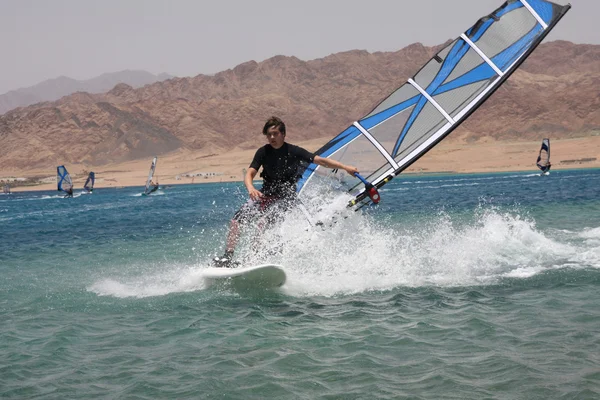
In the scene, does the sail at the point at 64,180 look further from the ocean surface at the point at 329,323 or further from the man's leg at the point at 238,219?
the man's leg at the point at 238,219

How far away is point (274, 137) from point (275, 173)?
457 mm

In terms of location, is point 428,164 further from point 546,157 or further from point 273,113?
point 273,113

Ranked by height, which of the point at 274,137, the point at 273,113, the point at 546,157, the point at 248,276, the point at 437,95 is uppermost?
the point at 273,113

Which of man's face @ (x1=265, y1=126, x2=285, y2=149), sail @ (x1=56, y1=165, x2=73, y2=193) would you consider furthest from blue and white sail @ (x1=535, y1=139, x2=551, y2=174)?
man's face @ (x1=265, y1=126, x2=285, y2=149)

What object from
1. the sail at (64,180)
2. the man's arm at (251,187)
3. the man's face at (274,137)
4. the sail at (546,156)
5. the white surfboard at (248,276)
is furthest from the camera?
the sail at (64,180)

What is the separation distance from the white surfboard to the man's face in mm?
1374

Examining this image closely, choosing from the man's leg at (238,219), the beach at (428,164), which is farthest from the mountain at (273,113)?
the man's leg at (238,219)

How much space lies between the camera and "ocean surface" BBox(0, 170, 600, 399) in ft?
16.9

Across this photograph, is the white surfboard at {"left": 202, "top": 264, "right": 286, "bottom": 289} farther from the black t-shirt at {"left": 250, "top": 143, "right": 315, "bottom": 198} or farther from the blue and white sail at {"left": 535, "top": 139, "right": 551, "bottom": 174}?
the blue and white sail at {"left": 535, "top": 139, "right": 551, "bottom": 174}

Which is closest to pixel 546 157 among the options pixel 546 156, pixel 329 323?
pixel 546 156

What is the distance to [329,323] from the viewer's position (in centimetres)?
672

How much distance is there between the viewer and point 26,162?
111312 mm

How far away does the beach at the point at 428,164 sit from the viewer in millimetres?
69625

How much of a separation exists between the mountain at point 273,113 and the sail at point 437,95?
71974mm
